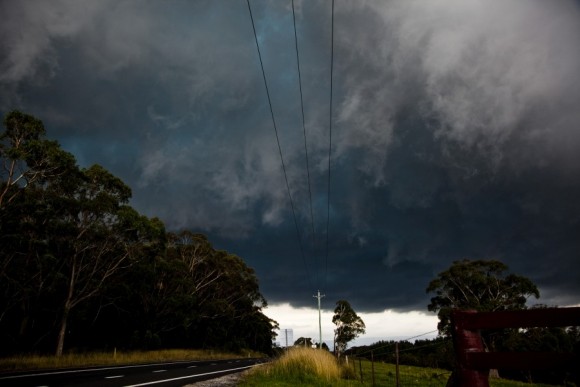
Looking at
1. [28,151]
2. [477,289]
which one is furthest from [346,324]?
[28,151]

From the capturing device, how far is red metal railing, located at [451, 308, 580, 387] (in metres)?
2.19

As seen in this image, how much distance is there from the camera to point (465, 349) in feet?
8.98

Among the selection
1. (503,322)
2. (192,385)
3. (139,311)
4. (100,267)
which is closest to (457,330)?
(503,322)

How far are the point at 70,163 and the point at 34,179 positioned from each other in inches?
83.7

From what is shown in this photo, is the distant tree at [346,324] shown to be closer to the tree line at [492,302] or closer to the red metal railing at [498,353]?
the tree line at [492,302]

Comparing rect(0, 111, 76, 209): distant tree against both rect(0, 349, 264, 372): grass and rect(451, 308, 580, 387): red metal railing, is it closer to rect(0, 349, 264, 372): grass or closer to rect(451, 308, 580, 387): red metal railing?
rect(0, 349, 264, 372): grass

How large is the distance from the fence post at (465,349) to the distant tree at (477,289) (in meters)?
33.6

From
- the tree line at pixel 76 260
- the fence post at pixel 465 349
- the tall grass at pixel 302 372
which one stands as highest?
the tree line at pixel 76 260

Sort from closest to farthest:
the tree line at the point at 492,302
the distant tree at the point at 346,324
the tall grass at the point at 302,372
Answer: the tall grass at the point at 302,372
the tree line at the point at 492,302
the distant tree at the point at 346,324

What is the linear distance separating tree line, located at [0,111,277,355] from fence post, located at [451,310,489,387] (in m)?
21.2

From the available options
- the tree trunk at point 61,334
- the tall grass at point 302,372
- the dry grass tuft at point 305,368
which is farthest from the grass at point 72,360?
the dry grass tuft at point 305,368

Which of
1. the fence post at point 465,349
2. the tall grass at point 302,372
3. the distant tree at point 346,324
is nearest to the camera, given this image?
the fence post at point 465,349

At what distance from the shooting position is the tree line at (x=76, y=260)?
2056 cm

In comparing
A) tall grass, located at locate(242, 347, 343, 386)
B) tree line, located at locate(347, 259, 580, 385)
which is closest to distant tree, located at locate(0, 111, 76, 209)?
tall grass, located at locate(242, 347, 343, 386)
